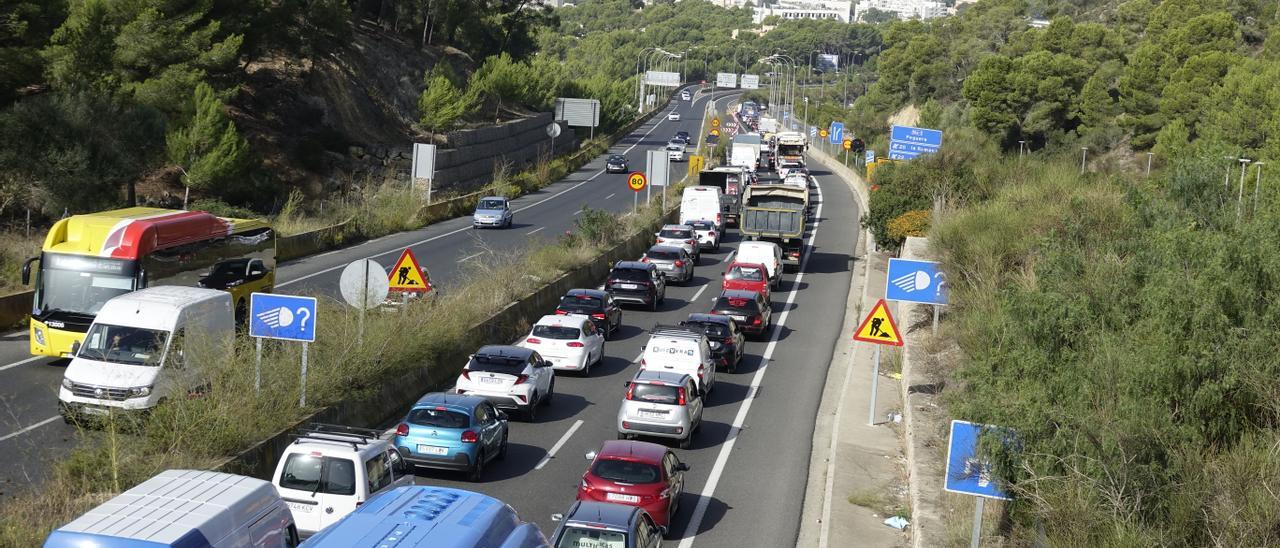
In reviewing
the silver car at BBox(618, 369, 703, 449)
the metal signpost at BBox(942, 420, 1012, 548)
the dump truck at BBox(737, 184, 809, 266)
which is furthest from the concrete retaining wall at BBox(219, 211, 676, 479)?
the metal signpost at BBox(942, 420, 1012, 548)

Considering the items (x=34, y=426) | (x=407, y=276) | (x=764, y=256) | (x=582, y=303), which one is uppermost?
(x=407, y=276)

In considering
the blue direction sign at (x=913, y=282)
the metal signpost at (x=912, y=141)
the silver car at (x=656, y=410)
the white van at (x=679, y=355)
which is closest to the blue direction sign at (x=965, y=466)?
the silver car at (x=656, y=410)

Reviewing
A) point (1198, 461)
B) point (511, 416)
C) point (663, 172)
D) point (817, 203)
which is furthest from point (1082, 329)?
point (817, 203)

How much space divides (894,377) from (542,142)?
6943cm

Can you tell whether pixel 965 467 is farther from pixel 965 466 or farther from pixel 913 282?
pixel 913 282

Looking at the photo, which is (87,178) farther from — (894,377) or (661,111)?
(661,111)

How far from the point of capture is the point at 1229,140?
6006 centimetres

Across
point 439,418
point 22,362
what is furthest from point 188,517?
point 22,362

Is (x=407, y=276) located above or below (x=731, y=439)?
above

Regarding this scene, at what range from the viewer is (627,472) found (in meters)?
16.7

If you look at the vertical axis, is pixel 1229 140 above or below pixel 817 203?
above

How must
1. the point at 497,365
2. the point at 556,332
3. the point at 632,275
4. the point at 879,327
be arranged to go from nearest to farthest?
the point at 497,365, the point at 879,327, the point at 556,332, the point at 632,275

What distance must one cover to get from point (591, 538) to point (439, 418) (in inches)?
221

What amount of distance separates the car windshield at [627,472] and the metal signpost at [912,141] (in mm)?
41758
